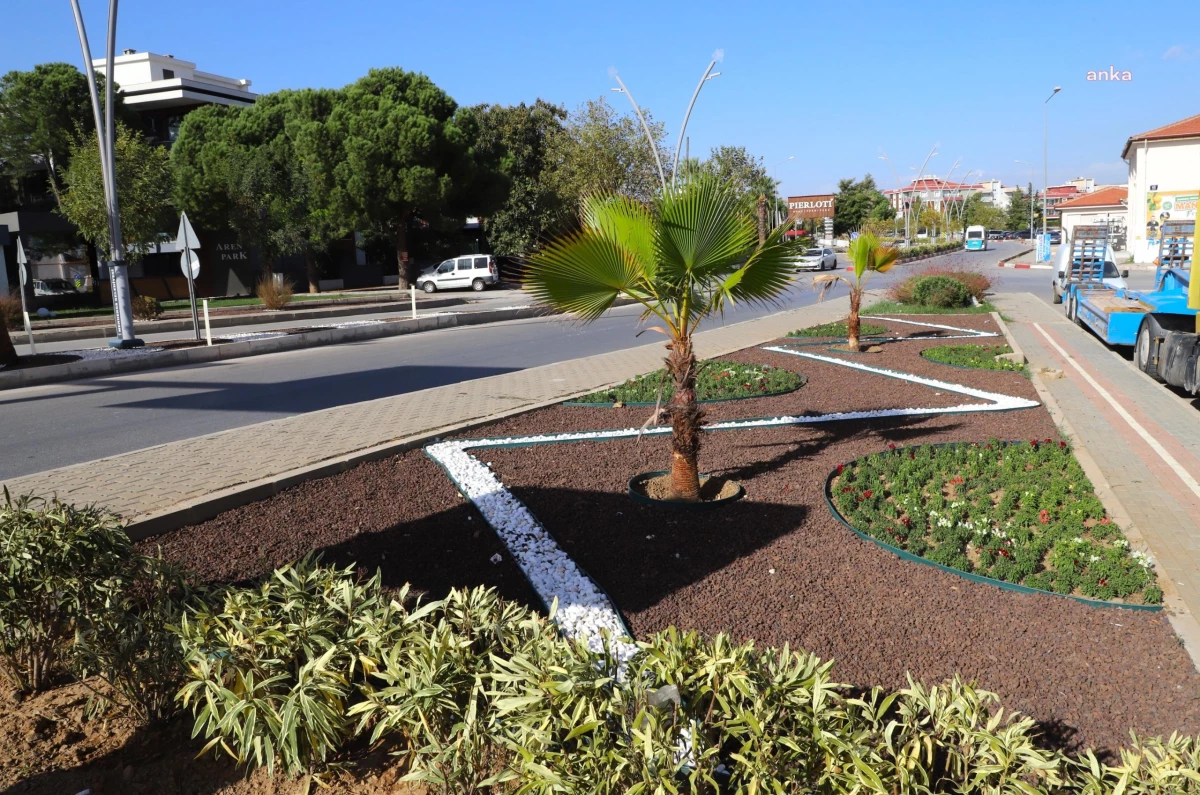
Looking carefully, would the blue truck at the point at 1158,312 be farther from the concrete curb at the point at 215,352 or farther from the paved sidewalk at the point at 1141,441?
the concrete curb at the point at 215,352

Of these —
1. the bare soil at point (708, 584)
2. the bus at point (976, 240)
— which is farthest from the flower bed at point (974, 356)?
the bus at point (976, 240)

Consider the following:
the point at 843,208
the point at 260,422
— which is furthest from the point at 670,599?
the point at 843,208

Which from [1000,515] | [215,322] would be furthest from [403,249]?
[1000,515]

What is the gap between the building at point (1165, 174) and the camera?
47438mm

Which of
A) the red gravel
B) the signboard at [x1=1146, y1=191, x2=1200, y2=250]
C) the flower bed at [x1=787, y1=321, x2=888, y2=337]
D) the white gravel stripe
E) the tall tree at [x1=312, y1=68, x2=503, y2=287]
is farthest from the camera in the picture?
the signboard at [x1=1146, y1=191, x2=1200, y2=250]

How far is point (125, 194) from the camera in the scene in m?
25.5

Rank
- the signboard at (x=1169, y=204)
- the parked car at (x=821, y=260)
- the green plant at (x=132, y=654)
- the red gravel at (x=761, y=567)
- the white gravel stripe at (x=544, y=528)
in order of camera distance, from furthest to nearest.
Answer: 1. the signboard at (x=1169, y=204)
2. the parked car at (x=821, y=260)
3. the white gravel stripe at (x=544, y=528)
4. the red gravel at (x=761, y=567)
5. the green plant at (x=132, y=654)

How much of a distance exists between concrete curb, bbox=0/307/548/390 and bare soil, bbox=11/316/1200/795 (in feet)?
12.7

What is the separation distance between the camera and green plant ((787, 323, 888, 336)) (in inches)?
663

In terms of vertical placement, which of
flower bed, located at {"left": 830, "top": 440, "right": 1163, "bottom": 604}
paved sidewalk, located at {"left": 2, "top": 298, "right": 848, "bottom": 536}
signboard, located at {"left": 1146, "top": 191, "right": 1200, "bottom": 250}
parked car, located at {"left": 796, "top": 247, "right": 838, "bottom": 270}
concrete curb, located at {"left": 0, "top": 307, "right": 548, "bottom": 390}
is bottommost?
flower bed, located at {"left": 830, "top": 440, "right": 1163, "bottom": 604}

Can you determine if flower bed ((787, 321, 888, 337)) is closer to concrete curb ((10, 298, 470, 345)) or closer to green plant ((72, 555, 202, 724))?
green plant ((72, 555, 202, 724))

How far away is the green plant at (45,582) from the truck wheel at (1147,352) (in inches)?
506

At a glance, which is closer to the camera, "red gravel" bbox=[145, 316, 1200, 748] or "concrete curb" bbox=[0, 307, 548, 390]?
"red gravel" bbox=[145, 316, 1200, 748]

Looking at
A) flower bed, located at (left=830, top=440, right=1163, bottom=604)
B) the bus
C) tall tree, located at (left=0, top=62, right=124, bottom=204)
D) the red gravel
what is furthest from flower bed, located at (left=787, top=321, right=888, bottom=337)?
the bus
